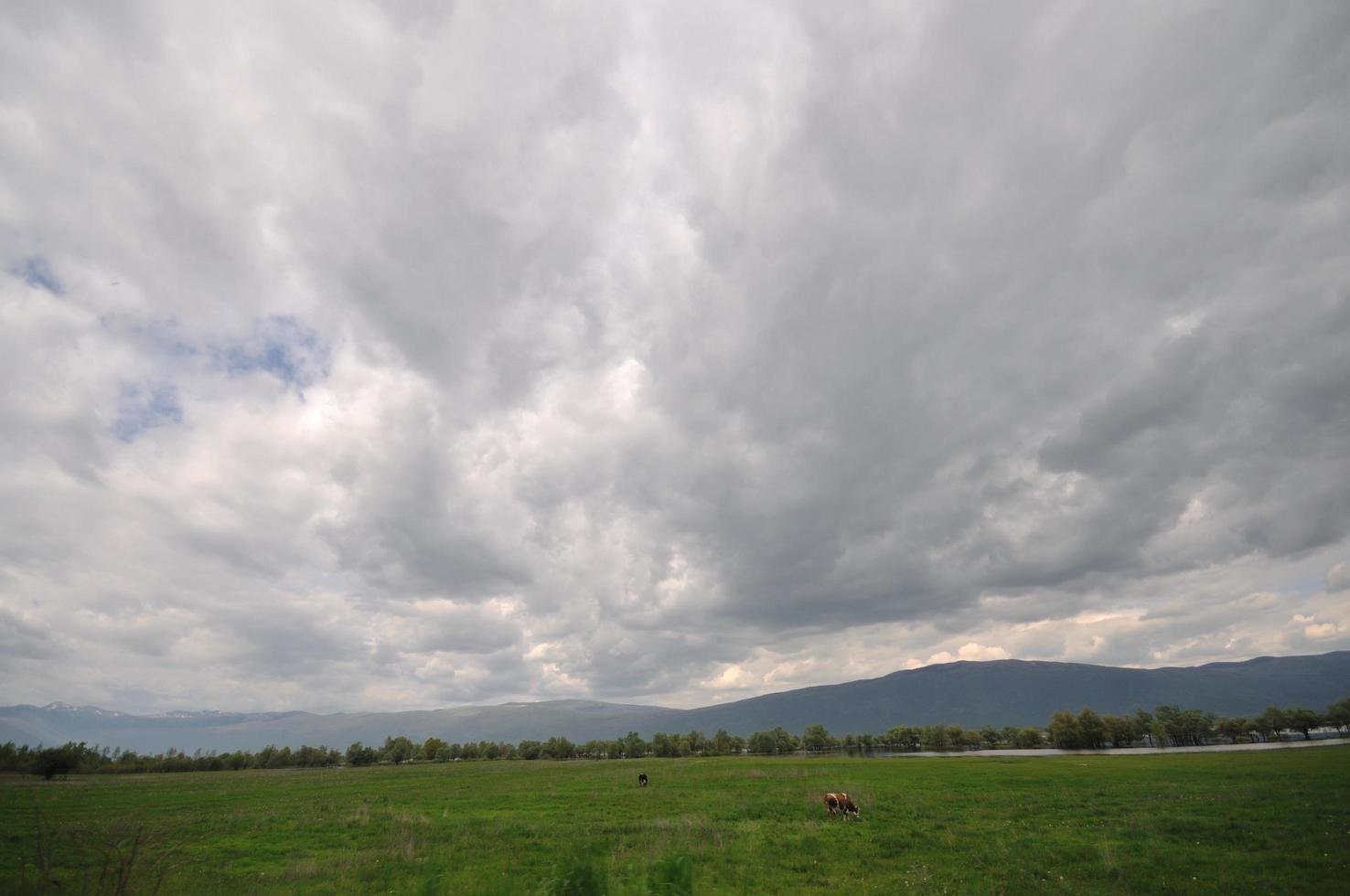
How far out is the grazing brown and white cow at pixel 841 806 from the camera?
108 ft

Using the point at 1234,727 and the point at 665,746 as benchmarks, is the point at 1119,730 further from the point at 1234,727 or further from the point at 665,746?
the point at 665,746

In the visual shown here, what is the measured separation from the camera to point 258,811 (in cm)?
4053

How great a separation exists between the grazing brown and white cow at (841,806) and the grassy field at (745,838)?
969mm

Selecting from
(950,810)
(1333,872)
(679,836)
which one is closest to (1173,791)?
(950,810)

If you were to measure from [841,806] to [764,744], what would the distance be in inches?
5630

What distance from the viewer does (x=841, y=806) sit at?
33.5 m

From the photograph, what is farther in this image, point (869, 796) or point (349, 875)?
point (869, 796)

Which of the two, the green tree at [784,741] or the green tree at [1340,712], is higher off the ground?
the green tree at [1340,712]

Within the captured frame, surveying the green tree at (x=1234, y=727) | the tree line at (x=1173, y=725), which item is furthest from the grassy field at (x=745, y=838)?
the green tree at (x=1234, y=727)

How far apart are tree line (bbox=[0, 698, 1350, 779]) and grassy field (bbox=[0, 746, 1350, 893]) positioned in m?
94.0

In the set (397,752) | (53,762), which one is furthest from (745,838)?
(397,752)

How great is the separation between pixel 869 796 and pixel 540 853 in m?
23.4

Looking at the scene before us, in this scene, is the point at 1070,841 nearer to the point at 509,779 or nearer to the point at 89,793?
the point at 509,779

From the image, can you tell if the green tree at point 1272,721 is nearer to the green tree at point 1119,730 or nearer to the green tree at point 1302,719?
the green tree at point 1302,719
